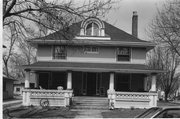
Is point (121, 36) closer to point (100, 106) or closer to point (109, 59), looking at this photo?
point (109, 59)

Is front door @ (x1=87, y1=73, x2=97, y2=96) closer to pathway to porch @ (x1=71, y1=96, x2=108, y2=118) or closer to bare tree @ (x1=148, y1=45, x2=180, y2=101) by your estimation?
pathway to porch @ (x1=71, y1=96, x2=108, y2=118)

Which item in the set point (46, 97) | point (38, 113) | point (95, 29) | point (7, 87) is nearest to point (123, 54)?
point (95, 29)

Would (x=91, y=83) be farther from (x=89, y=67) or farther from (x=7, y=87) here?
(x=7, y=87)

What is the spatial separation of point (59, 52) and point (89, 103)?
6.25 metres

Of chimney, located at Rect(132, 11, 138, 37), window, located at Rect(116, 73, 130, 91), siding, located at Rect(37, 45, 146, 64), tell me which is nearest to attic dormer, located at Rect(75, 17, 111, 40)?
siding, located at Rect(37, 45, 146, 64)

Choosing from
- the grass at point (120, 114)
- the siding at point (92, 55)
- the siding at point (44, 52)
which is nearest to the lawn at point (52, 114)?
the grass at point (120, 114)

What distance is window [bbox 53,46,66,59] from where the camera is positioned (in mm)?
26953

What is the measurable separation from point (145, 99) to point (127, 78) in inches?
161

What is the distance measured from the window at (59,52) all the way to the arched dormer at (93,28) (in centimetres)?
222

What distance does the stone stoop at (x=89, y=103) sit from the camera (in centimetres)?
2247

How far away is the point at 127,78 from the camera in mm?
27125

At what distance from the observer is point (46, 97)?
2312cm

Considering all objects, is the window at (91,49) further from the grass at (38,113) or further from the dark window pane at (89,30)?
the grass at (38,113)

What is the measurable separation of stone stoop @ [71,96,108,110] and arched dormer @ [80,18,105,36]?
6.28 meters
